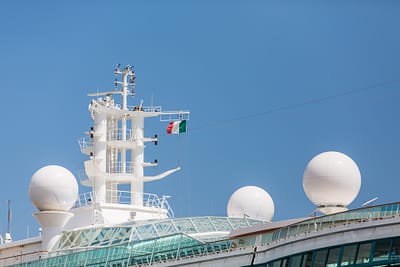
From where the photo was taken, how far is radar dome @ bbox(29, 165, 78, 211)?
67.9 metres

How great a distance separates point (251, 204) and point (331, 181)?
440 inches

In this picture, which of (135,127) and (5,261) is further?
(135,127)

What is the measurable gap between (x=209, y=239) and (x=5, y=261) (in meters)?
15.9

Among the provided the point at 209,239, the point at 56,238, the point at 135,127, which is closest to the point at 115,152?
the point at 135,127

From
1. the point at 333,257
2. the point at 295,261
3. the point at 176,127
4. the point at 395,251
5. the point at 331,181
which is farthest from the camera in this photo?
the point at 176,127

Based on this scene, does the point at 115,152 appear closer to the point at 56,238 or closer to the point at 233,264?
the point at 56,238

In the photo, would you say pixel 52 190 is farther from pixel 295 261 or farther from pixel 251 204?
pixel 295 261

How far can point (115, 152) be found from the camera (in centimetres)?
7575

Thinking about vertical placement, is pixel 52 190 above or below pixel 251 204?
below

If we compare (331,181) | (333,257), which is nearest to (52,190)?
(331,181)

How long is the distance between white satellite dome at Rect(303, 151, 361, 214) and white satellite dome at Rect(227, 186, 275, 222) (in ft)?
31.1

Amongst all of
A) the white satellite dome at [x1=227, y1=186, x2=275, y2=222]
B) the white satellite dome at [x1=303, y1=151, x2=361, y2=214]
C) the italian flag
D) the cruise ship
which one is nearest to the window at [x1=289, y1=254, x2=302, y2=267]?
the cruise ship

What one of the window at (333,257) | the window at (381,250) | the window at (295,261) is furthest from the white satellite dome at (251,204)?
the window at (381,250)

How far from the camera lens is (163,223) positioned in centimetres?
6494
